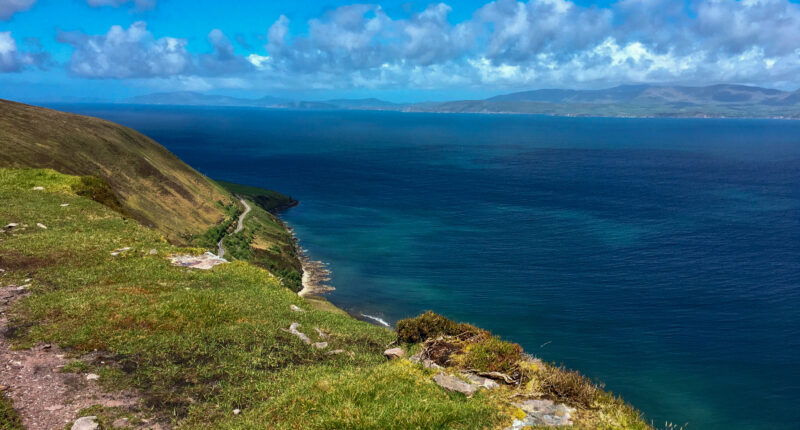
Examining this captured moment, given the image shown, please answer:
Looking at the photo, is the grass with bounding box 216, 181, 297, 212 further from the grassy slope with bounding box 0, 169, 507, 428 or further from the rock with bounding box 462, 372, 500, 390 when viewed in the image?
the rock with bounding box 462, 372, 500, 390

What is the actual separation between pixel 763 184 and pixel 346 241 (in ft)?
469

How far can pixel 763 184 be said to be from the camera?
161750 mm

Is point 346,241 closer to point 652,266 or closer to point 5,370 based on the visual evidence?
point 652,266

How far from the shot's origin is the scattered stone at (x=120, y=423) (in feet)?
40.4

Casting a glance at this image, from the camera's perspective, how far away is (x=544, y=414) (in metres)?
13.5

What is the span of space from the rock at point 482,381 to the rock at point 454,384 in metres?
0.41

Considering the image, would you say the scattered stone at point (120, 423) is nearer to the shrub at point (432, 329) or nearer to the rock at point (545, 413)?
the rock at point (545, 413)

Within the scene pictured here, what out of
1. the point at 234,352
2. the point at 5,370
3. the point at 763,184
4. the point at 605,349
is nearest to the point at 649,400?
the point at 605,349

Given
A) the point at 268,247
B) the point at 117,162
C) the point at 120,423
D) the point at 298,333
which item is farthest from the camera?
the point at 268,247

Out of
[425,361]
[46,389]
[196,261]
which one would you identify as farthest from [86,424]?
[196,261]

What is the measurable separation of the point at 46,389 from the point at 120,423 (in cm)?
302

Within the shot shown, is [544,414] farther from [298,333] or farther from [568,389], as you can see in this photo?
[298,333]

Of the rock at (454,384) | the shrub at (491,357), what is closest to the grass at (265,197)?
the shrub at (491,357)

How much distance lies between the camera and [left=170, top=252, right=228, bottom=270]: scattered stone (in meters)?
27.8
